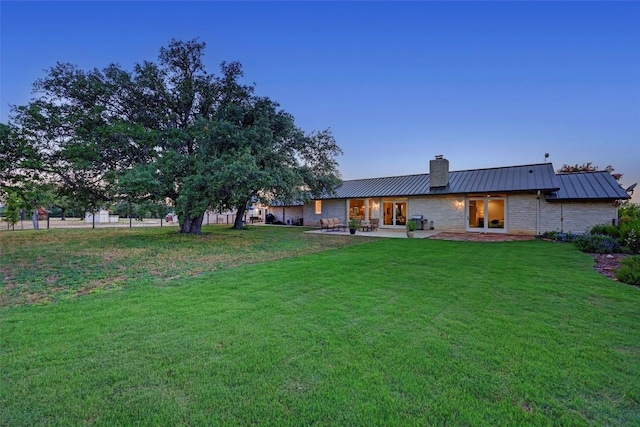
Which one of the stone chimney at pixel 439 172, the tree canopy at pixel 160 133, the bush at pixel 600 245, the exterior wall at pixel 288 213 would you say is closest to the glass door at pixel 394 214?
the stone chimney at pixel 439 172

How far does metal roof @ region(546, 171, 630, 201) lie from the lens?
13430 millimetres

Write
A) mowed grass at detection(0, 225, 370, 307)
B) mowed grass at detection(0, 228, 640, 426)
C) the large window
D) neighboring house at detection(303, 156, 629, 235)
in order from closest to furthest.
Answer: mowed grass at detection(0, 228, 640, 426), mowed grass at detection(0, 225, 370, 307), neighboring house at detection(303, 156, 629, 235), the large window

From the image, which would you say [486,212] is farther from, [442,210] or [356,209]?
[356,209]

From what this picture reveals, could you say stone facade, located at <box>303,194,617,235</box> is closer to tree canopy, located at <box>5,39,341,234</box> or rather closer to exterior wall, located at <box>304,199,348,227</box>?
exterior wall, located at <box>304,199,348,227</box>

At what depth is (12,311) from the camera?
411 centimetres

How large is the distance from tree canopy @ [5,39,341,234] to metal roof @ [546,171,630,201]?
1384cm

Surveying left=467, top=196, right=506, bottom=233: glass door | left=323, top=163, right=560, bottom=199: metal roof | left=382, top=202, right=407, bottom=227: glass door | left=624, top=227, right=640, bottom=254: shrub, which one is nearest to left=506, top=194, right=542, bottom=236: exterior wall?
left=467, top=196, right=506, bottom=233: glass door

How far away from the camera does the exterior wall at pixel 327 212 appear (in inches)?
898

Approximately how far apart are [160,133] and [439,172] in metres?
16.1

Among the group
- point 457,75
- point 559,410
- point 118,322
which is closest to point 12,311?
point 118,322

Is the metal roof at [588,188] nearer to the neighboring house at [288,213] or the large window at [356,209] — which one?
the large window at [356,209]

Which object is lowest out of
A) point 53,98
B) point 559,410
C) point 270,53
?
point 559,410

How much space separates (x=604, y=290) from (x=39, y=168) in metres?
18.4

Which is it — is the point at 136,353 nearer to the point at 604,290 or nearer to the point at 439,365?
the point at 439,365
